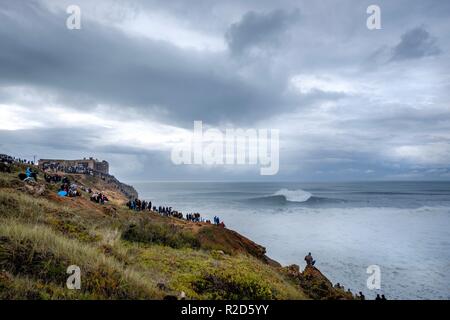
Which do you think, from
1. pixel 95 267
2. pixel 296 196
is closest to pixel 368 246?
pixel 95 267

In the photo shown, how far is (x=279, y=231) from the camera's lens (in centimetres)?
4591

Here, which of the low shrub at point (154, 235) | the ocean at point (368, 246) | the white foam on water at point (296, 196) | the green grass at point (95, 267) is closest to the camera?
the green grass at point (95, 267)

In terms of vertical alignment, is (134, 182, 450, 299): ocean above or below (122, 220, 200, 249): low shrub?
below

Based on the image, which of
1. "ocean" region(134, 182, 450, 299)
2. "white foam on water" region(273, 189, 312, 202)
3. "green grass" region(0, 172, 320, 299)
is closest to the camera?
"green grass" region(0, 172, 320, 299)

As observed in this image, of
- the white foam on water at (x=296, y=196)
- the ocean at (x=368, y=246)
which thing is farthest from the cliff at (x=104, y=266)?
the white foam on water at (x=296, y=196)

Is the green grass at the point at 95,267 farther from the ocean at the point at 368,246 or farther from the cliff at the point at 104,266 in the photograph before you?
the ocean at the point at 368,246

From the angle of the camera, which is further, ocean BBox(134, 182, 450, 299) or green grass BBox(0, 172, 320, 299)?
ocean BBox(134, 182, 450, 299)

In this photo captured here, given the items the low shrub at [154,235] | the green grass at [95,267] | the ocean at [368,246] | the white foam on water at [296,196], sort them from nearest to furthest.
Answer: the green grass at [95,267] → the low shrub at [154,235] → the ocean at [368,246] → the white foam on water at [296,196]

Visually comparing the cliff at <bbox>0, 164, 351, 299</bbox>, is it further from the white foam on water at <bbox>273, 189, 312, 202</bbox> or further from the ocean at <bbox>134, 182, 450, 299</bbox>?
the white foam on water at <bbox>273, 189, 312, 202</bbox>

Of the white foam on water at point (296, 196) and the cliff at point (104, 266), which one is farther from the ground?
the cliff at point (104, 266)

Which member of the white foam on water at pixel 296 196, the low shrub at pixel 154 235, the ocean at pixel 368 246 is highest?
the low shrub at pixel 154 235

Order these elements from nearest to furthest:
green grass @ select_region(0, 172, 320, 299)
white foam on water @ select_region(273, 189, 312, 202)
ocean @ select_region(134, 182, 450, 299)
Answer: green grass @ select_region(0, 172, 320, 299), ocean @ select_region(134, 182, 450, 299), white foam on water @ select_region(273, 189, 312, 202)

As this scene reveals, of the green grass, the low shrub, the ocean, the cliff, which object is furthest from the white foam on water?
the green grass
